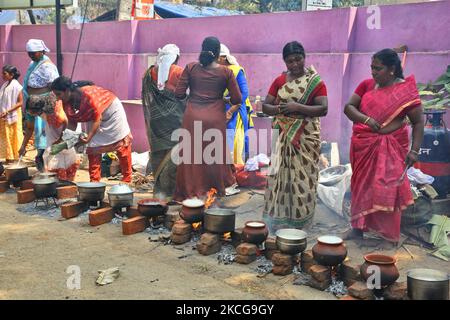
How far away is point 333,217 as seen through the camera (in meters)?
6.15

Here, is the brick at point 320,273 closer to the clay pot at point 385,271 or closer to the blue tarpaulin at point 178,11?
the clay pot at point 385,271

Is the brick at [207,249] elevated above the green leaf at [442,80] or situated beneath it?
situated beneath

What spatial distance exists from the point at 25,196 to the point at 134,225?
216cm

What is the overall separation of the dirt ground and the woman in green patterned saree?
1.29ft

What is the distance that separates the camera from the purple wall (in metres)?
7.50

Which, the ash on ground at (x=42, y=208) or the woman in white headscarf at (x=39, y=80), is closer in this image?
the ash on ground at (x=42, y=208)

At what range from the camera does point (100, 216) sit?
6.02 meters

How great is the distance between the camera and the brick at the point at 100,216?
235 inches

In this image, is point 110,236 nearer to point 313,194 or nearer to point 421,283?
point 313,194

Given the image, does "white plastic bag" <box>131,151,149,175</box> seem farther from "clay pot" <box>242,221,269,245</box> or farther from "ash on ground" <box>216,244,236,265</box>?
"clay pot" <box>242,221,269,245</box>

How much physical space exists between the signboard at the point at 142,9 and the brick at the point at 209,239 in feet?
36.4

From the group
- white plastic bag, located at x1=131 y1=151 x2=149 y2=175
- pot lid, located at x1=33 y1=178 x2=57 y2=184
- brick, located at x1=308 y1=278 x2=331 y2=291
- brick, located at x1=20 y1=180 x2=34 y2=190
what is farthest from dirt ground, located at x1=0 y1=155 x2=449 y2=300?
white plastic bag, located at x1=131 y1=151 x2=149 y2=175

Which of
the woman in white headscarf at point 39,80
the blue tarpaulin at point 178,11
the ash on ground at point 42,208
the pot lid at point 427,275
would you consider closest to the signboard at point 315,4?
the blue tarpaulin at point 178,11

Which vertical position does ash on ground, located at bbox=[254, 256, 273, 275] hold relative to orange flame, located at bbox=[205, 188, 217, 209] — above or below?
below
